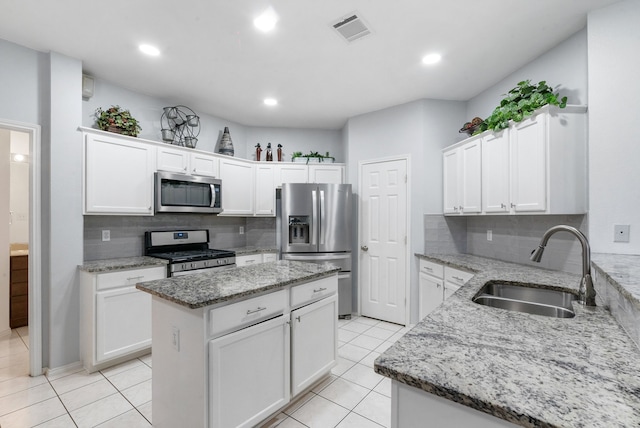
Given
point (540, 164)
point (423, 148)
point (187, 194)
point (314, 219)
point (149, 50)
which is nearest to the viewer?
point (540, 164)

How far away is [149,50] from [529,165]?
334 centimetres

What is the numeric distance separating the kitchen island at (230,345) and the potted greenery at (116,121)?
1.96 metres

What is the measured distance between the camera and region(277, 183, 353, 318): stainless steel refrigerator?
3.88 meters

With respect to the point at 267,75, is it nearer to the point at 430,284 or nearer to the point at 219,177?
the point at 219,177

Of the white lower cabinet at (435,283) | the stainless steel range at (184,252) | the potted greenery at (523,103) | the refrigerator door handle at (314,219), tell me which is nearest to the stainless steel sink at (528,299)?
the white lower cabinet at (435,283)

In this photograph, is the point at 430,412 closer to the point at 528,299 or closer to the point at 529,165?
the point at 528,299

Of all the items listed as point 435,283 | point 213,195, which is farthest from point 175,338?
point 435,283

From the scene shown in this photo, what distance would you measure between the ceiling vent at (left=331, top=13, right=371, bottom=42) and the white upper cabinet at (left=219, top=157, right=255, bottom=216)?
7.54 ft

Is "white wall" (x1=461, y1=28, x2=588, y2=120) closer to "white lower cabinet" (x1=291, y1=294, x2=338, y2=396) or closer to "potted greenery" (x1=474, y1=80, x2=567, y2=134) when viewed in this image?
"potted greenery" (x1=474, y1=80, x2=567, y2=134)

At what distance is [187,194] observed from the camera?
3.45m

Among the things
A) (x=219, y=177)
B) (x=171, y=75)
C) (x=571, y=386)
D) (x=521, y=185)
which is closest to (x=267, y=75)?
(x=171, y=75)

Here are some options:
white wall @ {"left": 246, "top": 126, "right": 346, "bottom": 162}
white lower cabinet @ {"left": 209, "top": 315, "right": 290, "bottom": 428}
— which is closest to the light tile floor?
white lower cabinet @ {"left": 209, "top": 315, "right": 290, "bottom": 428}

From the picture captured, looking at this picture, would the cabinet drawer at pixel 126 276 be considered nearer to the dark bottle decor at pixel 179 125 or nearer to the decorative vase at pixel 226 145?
the dark bottle decor at pixel 179 125

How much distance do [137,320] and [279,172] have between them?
8.26 feet
